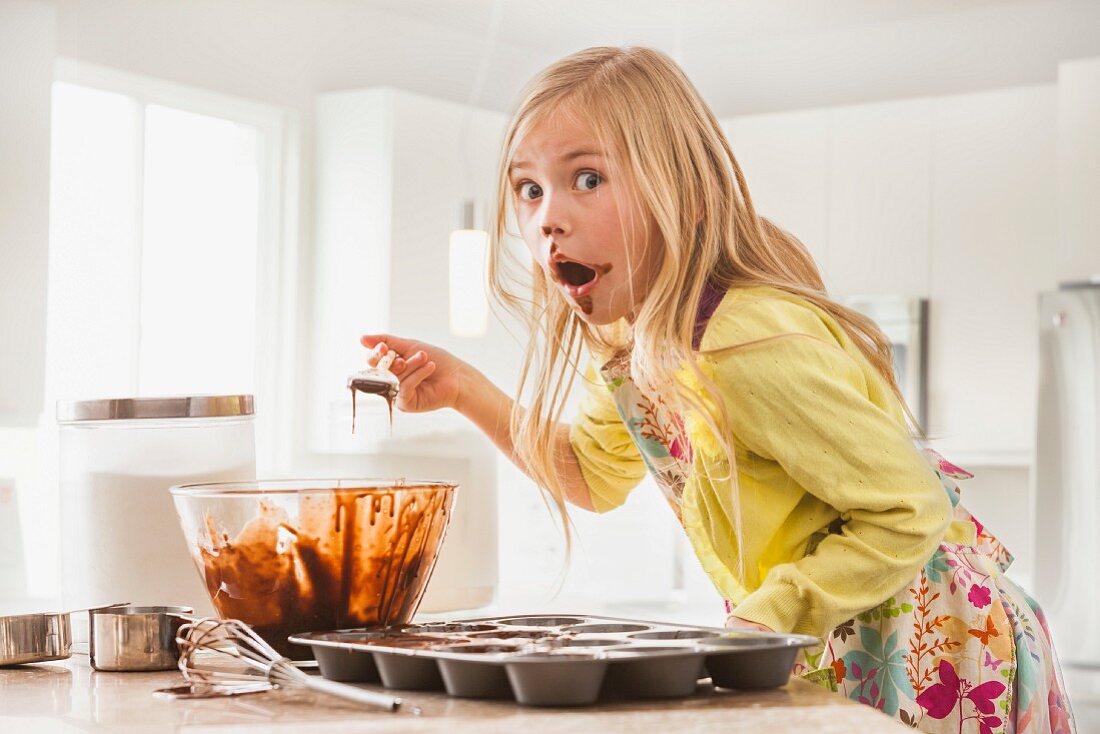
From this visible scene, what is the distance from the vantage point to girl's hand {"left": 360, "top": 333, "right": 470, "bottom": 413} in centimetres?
112

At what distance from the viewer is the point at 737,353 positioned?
849 mm

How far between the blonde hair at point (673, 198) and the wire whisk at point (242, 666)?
12.5 inches

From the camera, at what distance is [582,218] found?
3.00 ft

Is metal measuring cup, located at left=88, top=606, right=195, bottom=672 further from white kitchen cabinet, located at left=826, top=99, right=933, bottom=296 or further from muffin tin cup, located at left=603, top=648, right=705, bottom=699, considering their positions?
white kitchen cabinet, located at left=826, top=99, right=933, bottom=296

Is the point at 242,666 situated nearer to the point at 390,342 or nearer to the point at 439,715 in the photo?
the point at 439,715

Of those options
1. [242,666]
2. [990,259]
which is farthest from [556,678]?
[990,259]

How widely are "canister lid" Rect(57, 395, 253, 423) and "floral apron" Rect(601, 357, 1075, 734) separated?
0.49 meters

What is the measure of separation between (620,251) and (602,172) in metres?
0.06

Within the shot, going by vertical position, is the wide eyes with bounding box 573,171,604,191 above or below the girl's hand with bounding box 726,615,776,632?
above

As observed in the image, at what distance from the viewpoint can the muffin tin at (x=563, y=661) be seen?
0.61 m

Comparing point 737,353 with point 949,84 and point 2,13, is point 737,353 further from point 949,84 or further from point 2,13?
point 949,84

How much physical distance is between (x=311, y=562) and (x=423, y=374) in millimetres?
350

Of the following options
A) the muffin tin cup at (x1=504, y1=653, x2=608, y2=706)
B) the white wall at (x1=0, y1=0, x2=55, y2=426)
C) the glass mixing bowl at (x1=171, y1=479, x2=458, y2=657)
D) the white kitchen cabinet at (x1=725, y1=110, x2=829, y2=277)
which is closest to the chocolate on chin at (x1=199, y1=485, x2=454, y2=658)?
the glass mixing bowl at (x1=171, y1=479, x2=458, y2=657)

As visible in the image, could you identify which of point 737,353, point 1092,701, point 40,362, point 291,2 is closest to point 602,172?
point 737,353
